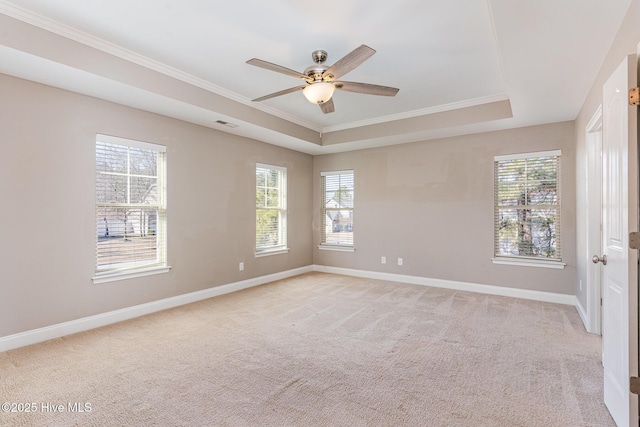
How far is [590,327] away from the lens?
3311 millimetres

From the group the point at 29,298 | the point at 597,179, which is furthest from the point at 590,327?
the point at 29,298

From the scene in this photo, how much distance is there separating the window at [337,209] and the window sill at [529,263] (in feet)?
8.54

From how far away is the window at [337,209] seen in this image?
6398mm

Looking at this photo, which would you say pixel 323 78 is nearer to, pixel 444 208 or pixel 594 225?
pixel 594 225

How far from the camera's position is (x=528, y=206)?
15.4ft

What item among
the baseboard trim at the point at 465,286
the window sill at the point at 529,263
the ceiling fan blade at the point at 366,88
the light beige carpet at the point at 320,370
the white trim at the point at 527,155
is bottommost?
the light beige carpet at the point at 320,370

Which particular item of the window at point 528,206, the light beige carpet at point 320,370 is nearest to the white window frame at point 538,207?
the window at point 528,206

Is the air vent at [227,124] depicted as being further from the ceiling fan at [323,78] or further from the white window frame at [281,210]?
the ceiling fan at [323,78]

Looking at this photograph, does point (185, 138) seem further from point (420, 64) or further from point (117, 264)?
point (420, 64)

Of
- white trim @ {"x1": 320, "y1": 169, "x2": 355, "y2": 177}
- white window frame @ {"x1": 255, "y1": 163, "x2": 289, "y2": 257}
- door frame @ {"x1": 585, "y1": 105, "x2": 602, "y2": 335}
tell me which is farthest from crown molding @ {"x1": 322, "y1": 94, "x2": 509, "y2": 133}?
door frame @ {"x1": 585, "y1": 105, "x2": 602, "y2": 335}

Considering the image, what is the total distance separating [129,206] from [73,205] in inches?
22.6

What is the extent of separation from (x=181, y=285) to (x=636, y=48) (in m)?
4.93

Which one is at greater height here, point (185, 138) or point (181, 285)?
point (185, 138)

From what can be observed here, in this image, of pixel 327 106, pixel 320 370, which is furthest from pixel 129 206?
pixel 320 370
